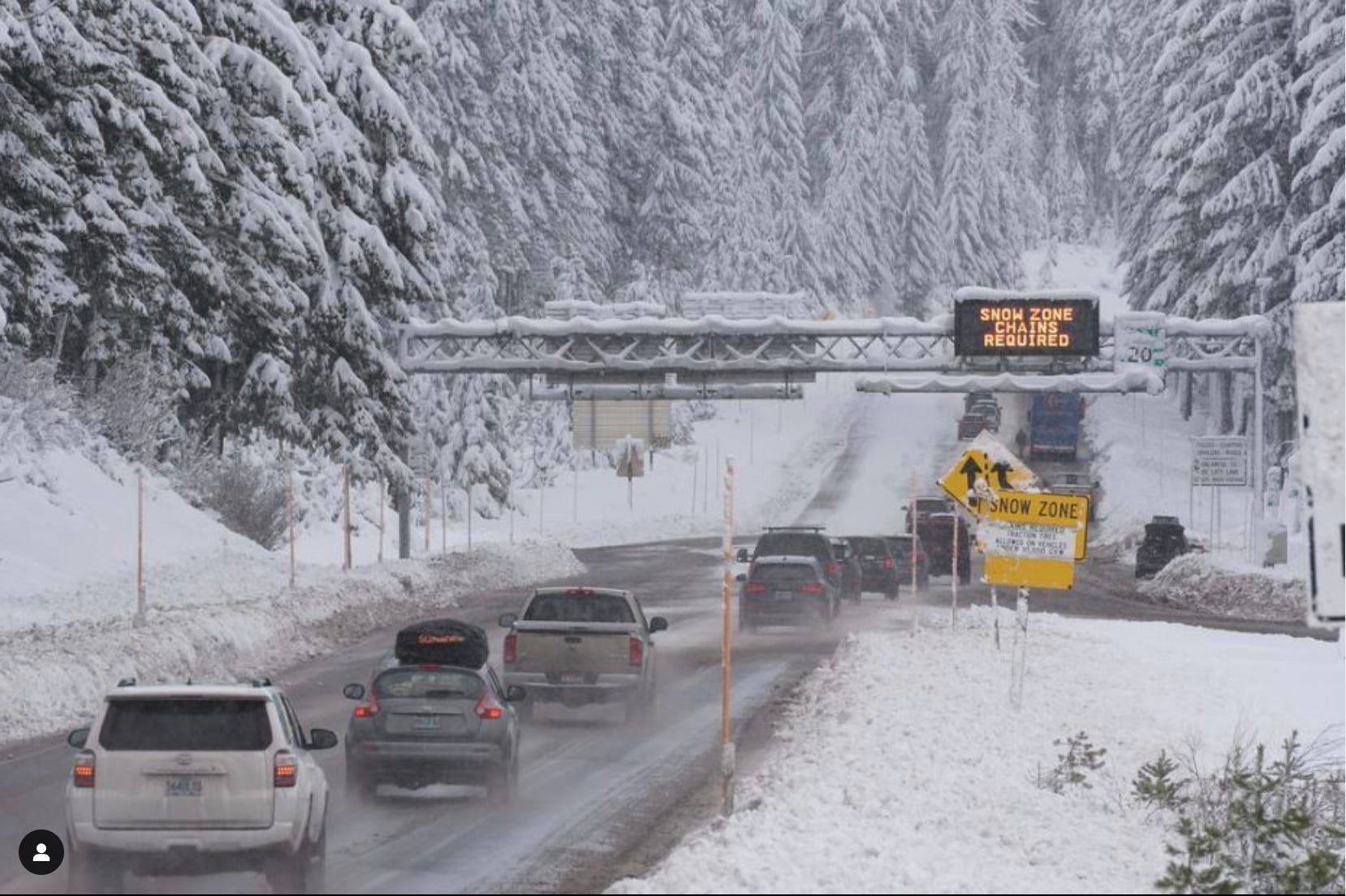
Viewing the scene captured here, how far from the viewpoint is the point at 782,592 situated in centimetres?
3997

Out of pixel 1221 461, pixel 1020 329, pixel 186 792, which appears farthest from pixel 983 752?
pixel 1221 461

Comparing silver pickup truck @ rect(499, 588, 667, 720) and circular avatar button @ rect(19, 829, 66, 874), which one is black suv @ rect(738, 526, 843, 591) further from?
circular avatar button @ rect(19, 829, 66, 874)

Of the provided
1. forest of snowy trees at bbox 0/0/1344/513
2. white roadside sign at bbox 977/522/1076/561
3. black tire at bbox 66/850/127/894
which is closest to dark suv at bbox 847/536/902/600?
forest of snowy trees at bbox 0/0/1344/513

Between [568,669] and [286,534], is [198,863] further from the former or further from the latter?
[286,534]

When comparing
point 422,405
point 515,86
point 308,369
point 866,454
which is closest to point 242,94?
point 308,369

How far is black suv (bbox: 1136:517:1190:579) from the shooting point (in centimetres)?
5941

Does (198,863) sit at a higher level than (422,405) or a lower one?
lower

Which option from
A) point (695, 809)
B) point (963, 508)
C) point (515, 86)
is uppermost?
point (515, 86)

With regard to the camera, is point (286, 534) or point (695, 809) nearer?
point (695, 809)

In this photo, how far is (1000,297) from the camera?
53562mm

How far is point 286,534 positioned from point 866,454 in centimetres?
4923

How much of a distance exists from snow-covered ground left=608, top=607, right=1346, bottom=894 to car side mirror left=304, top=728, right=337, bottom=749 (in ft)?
9.32

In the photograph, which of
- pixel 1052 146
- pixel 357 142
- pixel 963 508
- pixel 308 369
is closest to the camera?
pixel 963 508

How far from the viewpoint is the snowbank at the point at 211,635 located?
83.5ft
